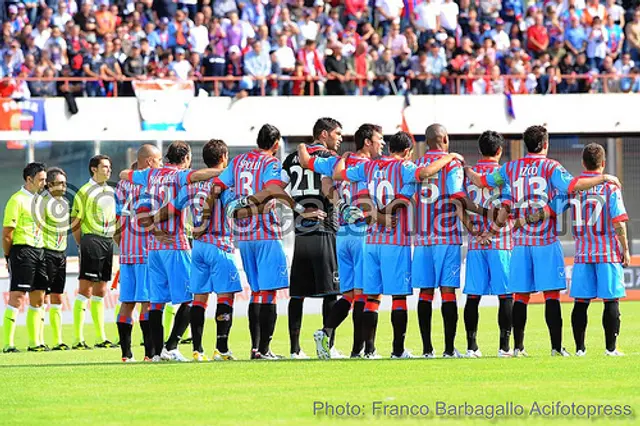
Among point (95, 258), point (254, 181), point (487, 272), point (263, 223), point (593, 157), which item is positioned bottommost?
point (487, 272)

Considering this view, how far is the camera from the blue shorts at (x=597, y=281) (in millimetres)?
12203

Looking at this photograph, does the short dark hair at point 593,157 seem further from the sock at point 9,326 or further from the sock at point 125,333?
the sock at point 9,326

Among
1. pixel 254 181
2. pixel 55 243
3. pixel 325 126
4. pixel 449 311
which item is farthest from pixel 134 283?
pixel 55 243

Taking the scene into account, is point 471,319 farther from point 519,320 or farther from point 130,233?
point 130,233

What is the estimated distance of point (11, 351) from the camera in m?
15.9

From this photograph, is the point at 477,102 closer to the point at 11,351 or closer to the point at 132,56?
the point at 132,56

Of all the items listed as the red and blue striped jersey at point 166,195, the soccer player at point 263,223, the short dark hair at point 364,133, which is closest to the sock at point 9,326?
the red and blue striped jersey at point 166,195

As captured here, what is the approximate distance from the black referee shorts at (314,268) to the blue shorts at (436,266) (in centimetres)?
84

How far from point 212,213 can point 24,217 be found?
4.57 m

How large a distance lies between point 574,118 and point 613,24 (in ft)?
8.45

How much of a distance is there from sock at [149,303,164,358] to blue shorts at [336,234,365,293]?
1.77 meters

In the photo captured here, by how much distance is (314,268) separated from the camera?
12734 mm

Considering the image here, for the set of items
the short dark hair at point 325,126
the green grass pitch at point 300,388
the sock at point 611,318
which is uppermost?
the short dark hair at point 325,126

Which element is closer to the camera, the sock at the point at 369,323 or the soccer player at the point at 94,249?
the sock at the point at 369,323
